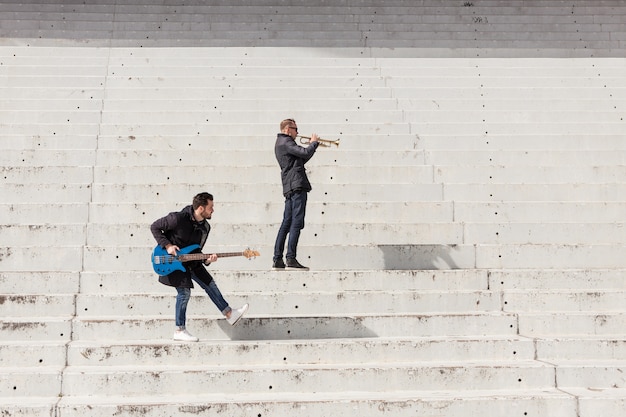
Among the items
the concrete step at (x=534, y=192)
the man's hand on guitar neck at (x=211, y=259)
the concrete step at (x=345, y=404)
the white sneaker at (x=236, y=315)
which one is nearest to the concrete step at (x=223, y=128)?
the concrete step at (x=534, y=192)

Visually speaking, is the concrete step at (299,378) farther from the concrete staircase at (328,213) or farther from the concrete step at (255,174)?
the concrete step at (255,174)

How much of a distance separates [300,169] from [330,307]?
1.39 m

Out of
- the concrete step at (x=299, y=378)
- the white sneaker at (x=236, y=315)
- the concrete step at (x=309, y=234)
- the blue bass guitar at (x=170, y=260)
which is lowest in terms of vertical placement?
the concrete step at (x=299, y=378)

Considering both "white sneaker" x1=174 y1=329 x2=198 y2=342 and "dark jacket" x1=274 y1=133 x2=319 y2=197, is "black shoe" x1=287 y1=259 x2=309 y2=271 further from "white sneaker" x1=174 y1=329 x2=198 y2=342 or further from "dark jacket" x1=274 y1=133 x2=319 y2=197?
"white sneaker" x1=174 y1=329 x2=198 y2=342

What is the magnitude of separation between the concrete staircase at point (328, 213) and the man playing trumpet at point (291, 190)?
0.80 feet

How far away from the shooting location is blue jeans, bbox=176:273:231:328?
20.1 ft

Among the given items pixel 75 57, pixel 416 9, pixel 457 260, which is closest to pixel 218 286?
pixel 457 260

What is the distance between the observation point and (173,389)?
5672 millimetres

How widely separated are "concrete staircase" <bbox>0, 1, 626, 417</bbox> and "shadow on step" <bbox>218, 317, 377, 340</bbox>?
0.06ft

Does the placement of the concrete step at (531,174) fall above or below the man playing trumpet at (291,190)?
above

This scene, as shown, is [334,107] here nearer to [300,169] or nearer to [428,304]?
[300,169]

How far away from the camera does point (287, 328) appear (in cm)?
638

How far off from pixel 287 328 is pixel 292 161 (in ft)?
5.73

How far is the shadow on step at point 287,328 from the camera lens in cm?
635
